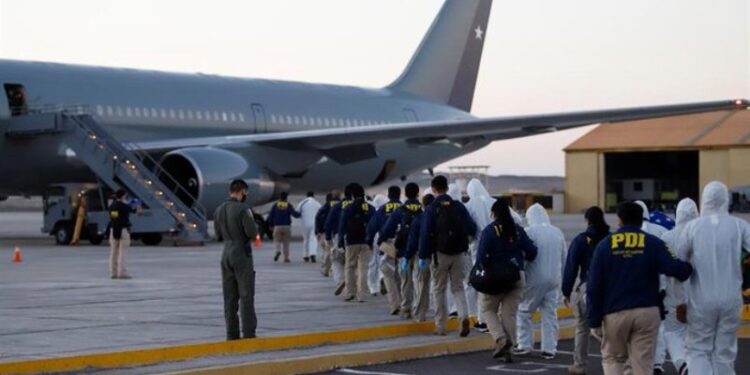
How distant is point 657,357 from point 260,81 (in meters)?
27.3

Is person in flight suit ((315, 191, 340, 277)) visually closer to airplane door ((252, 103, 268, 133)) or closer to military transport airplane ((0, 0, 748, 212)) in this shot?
military transport airplane ((0, 0, 748, 212))

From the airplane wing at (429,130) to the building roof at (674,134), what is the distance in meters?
29.1

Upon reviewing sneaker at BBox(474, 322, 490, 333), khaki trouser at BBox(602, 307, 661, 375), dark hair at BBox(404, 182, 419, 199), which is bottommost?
sneaker at BBox(474, 322, 490, 333)

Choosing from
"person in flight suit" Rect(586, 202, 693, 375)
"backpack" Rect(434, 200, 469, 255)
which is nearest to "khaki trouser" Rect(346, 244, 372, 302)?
"backpack" Rect(434, 200, 469, 255)

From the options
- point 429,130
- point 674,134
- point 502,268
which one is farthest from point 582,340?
point 674,134

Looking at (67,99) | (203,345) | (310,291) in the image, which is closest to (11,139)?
(67,99)

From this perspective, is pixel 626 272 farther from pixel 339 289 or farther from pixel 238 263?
pixel 339 289

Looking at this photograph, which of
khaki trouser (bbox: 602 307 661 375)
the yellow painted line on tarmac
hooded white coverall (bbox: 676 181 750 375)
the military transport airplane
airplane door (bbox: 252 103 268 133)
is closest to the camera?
khaki trouser (bbox: 602 307 661 375)

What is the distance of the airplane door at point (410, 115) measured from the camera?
137 feet

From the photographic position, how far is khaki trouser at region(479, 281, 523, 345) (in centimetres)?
1220

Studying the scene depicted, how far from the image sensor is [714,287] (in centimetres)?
950

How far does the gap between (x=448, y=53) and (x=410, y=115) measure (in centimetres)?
350

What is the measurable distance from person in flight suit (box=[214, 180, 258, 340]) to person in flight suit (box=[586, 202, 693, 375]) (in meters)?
4.12

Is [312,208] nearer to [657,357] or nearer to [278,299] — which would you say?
[278,299]
